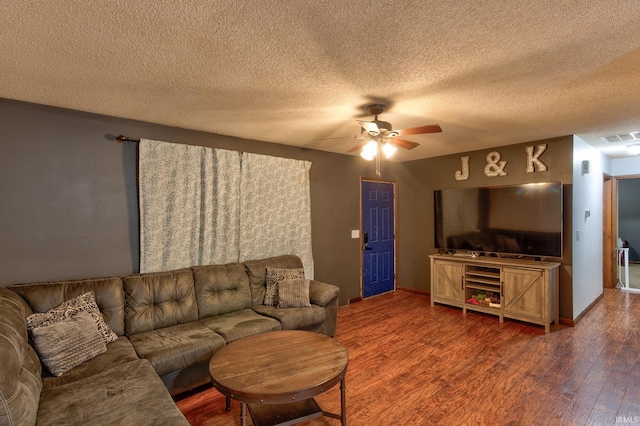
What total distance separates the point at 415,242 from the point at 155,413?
4.72 meters

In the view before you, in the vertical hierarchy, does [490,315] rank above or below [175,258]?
below

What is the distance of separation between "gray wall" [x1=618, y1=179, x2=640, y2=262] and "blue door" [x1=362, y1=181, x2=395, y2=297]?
6737mm

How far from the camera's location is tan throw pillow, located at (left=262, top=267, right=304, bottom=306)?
348 cm

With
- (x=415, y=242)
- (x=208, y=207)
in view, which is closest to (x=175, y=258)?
(x=208, y=207)

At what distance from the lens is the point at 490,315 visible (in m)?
4.32

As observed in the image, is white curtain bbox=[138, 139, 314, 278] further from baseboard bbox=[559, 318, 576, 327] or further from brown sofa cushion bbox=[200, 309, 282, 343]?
baseboard bbox=[559, 318, 576, 327]

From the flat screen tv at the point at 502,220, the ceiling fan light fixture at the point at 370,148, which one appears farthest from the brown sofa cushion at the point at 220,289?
the flat screen tv at the point at 502,220

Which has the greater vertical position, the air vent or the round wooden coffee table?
the air vent

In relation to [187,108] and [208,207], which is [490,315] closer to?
[208,207]

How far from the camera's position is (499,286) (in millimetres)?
4176

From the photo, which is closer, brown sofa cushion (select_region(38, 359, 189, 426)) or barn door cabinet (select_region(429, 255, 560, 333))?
brown sofa cushion (select_region(38, 359, 189, 426))

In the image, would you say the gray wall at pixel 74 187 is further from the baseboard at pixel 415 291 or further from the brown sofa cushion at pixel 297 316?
the baseboard at pixel 415 291

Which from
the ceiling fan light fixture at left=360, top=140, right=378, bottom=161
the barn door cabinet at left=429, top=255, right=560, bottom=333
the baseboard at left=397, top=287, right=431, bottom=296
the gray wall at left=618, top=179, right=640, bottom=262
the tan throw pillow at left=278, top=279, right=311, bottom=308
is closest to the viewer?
the ceiling fan light fixture at left=360, top=140, right=378, bottom=161

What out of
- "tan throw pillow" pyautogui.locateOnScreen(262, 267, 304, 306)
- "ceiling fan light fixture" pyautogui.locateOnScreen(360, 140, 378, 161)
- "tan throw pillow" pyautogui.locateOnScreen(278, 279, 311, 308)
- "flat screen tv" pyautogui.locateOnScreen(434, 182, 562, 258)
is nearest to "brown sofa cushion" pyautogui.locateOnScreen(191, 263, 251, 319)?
"tan throw pillow" pyautogui.locateOnScreen(262, 267, 304, 306)
